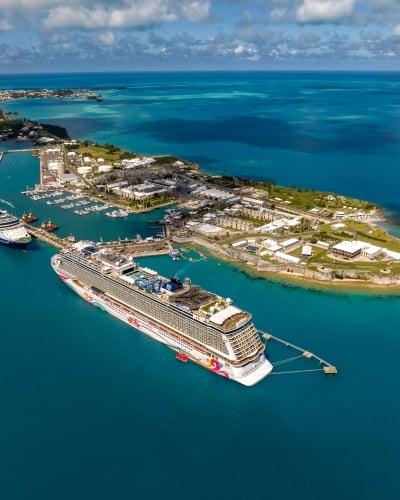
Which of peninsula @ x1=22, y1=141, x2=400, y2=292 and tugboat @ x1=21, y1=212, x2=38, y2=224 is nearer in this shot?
peninsula @ x1=22, y1=141, x2=400, y2=292

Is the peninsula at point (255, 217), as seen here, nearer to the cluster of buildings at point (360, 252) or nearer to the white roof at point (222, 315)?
the cluster of buildings at point (360, 252)

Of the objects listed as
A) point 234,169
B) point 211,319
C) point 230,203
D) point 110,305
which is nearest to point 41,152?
point 234,169

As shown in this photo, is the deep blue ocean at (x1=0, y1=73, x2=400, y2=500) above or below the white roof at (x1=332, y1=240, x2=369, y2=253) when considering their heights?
below

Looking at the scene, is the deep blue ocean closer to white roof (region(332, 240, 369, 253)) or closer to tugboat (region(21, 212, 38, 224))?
white roof (region(332, 240, 369, 253))

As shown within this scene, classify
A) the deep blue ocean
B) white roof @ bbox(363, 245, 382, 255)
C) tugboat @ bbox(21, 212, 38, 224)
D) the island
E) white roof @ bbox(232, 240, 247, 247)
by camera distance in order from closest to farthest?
the deep blue ocean < the island < white roof @ bbox(363, 245, 382, 255) < white roof @ bbox(232, 240, 247, 247) < tugboat @ bbox(21, 212, 38, 224)

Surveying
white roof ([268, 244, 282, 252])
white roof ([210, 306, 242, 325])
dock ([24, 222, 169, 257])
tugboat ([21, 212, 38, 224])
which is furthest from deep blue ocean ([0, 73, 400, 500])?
tugboat ([21, 212, 38, 224])

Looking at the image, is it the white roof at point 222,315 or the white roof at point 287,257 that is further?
the white roof at point 287,257

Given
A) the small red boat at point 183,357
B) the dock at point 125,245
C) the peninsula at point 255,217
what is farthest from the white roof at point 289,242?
the small red boat at point 183,357
